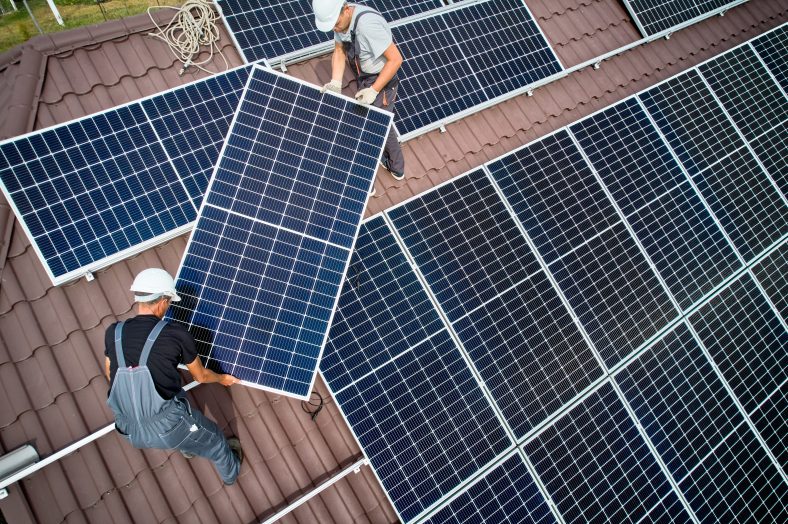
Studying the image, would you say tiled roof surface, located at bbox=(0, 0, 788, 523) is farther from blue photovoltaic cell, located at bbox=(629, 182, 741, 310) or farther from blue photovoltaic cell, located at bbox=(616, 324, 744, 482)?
blue photovoltaic cell, located at bbox=(616, 324, 744, 482)

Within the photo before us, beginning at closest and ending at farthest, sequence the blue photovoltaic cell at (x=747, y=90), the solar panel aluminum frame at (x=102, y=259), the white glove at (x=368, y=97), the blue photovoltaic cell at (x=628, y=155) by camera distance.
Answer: the solar panel aluminum frame at (x=102, y=259)
the white glove at (x=368, y=97)
the blue photovoltaic cell at (x=628, y=155)
the blue photovoltaic cell at (x=747, y=90)

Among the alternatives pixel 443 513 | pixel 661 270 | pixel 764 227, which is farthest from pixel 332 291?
pixel 764 227

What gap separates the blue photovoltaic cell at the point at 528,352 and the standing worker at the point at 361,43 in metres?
3.53

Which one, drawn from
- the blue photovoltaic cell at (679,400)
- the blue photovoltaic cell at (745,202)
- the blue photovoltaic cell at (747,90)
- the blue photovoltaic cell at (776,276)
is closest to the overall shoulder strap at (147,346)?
the blue photovoltaic cell at (679,400)

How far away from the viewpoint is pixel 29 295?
5832 millimetres

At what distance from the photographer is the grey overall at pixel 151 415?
459 cm

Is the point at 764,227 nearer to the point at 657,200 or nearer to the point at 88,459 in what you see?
the point at 657,200

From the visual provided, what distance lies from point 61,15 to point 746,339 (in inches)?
916

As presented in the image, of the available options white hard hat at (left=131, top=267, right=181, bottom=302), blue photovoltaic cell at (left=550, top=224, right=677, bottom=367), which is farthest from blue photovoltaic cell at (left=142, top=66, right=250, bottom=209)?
blue photovoltaic cell at (left=550, top=224, right=677, bottom=367)

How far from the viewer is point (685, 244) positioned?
8.23 meters

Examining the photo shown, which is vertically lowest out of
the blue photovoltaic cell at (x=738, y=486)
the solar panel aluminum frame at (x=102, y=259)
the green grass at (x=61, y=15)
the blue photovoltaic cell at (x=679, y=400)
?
the blue photovoltaic cell at (x=738, y=486)

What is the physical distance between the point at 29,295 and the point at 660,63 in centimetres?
1218

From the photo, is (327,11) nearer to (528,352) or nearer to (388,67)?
(388,67)

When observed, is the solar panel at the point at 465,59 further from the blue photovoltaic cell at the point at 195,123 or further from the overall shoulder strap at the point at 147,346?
the overall shoulder strap at the point at 147,346
